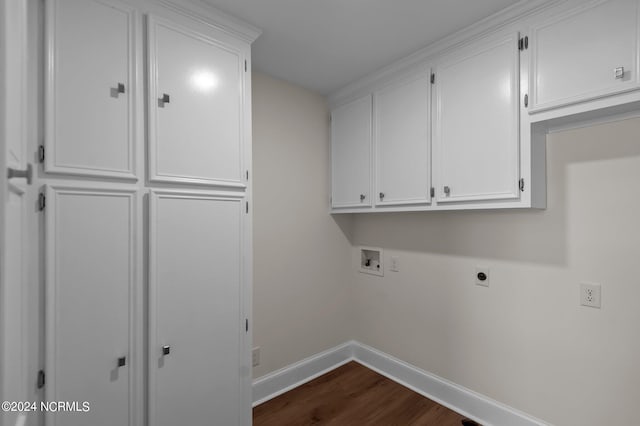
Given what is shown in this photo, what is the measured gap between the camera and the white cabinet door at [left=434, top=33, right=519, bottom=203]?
164 cm

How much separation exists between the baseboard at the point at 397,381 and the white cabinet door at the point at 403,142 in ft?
4.49

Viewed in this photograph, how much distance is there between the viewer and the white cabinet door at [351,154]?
2.45 meters

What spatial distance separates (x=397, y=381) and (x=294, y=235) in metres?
1.48

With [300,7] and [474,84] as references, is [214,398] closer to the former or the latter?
[300,7]

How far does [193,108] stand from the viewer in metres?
1.56

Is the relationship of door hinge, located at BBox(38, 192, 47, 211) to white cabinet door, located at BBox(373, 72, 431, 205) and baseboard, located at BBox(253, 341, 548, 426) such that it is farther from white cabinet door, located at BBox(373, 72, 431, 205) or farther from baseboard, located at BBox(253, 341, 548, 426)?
white cabinet door, located at BBox(373, 72, 431, 205)

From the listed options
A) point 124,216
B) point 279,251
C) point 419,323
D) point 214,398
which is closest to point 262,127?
point 279,251

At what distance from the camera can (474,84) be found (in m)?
1.78

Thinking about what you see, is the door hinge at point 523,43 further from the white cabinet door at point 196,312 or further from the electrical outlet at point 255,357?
the electrical outlet at point 255,357

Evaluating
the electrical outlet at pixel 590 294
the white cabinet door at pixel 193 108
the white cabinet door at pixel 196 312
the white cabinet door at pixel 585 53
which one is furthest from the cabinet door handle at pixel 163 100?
the electrical outlet at pixel 590 294

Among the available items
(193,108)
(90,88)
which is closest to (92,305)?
(90,88)

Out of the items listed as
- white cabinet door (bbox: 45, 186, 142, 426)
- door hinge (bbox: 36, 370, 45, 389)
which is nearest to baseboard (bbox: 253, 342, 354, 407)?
white cabinet door (bbox: 45, 186, 142, 426)

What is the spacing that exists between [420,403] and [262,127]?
93.7 inches

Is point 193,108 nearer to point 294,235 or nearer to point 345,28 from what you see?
point 345,28
